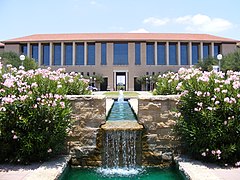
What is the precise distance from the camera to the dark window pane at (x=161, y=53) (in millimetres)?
56750

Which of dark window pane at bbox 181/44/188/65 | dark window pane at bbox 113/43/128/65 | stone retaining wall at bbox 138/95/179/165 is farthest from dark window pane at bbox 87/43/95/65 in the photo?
stone retaining wall at bbox 138/95/179/165

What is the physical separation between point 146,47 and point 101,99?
1992 inches

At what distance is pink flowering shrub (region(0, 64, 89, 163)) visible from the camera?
17.8 ft

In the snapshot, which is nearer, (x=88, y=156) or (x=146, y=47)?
(x=88, y=156)

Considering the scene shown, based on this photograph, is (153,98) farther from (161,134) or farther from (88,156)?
(88,156)

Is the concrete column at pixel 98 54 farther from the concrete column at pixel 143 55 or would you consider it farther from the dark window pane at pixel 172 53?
the dark window pane at pixel 172 53

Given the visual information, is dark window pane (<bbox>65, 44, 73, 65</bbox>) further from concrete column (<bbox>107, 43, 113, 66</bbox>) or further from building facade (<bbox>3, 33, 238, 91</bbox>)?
concrete column (<bbox>107, 43, 113, 66</bbox>)

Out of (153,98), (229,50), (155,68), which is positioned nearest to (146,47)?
(155,68)

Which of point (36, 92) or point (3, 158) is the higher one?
point (36, 92)

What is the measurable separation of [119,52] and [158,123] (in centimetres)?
5056

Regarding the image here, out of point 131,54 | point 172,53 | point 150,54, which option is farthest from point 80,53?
point 172,53

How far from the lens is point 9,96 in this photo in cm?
538

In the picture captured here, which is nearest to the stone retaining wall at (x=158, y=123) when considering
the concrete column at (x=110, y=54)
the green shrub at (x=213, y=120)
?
the green shrub at (x=213, y=120)

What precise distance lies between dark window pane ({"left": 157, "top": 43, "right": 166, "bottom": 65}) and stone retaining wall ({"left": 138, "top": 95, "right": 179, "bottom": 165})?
168ft
